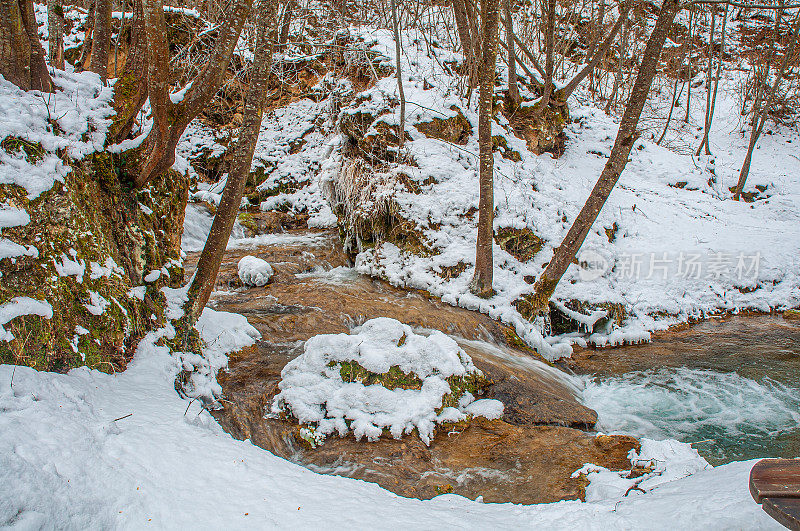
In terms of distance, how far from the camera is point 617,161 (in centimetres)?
591

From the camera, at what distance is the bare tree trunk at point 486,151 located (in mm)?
5691

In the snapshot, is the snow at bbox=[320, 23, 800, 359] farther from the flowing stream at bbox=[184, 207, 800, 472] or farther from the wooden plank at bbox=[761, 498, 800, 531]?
the wooden plank at bbox=[761, 498, 800, 531]

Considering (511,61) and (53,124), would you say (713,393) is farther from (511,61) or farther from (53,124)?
(511,61)

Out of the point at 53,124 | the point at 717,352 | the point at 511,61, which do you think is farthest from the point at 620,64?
the point at 53,124

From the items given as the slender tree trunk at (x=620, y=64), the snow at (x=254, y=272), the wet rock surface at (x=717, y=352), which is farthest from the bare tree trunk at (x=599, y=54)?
the snow at (x=254, y=272)

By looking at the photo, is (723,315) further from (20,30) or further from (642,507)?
(20,30)

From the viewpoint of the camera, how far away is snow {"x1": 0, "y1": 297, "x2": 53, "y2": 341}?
2.22 meters

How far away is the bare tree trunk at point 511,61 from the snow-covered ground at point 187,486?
924cm

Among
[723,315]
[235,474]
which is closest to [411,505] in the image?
[235,474]

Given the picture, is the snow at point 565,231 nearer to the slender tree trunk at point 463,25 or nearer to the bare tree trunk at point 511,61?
the bare tree trunk at point 511,61

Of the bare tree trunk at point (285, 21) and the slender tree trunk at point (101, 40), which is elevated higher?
the bare tree trunk at point (285, 21)

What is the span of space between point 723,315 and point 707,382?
11.8ft

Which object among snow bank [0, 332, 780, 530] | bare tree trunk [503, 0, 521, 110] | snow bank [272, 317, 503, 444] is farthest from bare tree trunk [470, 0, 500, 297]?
snow bank [0, 332, 780, 530]

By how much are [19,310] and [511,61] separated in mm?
10297
